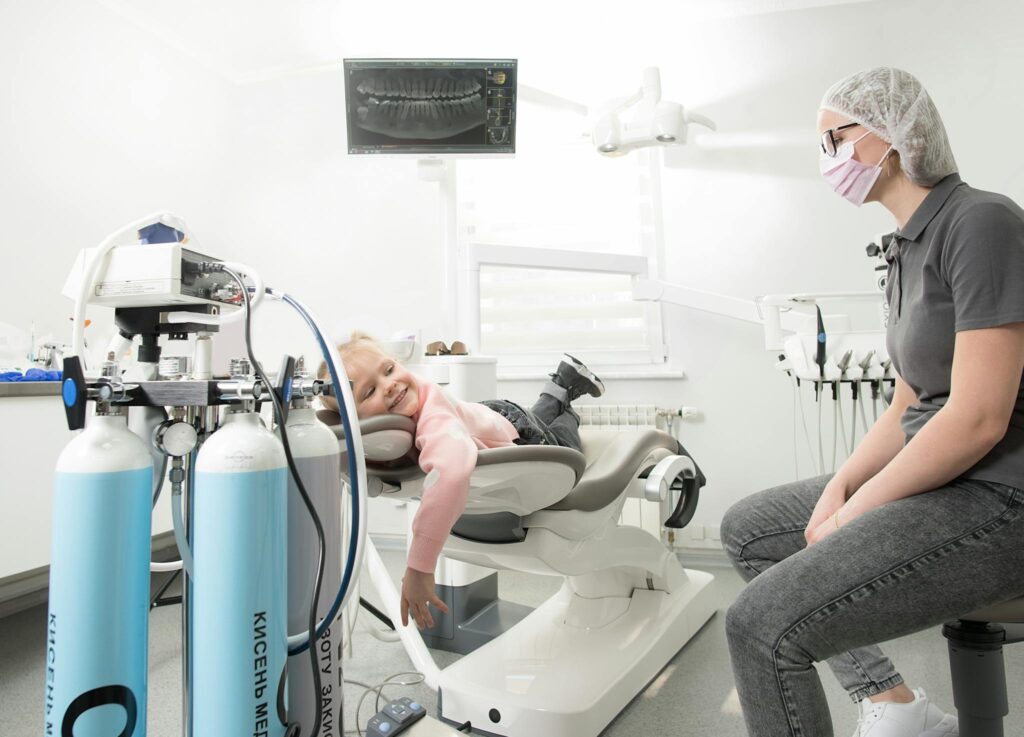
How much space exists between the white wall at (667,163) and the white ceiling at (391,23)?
1 cm

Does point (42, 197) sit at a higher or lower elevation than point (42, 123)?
lower

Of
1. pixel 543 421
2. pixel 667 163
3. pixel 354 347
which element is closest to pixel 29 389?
pixel 354 347

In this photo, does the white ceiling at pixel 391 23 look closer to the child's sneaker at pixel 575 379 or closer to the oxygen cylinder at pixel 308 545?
the child's sneaker at pixel 575 379

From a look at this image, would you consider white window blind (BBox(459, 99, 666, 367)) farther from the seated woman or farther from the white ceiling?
the seated woman

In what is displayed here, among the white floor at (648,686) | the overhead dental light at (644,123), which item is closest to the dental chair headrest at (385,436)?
the white floor at (648,686)

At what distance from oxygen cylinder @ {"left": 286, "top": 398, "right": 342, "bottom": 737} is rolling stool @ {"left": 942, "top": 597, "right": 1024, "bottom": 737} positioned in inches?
36.5

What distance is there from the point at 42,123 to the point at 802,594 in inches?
125

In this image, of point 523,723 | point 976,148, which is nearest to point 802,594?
point 523,723

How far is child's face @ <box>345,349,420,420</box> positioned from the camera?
4.18 ft

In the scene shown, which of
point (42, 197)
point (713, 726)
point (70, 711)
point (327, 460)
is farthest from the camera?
point (42, 197)

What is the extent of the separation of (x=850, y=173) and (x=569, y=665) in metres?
1.20

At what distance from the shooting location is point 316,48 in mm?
3244

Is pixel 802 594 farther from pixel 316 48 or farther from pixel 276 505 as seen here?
pixel 316 48

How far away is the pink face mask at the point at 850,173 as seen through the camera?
3.74 feet
